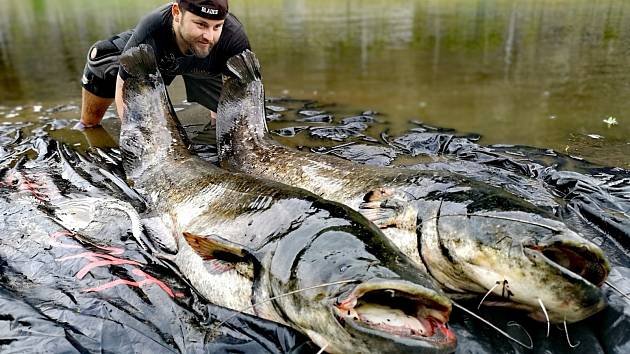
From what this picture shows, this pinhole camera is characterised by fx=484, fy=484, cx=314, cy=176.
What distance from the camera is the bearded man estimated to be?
4.15 m

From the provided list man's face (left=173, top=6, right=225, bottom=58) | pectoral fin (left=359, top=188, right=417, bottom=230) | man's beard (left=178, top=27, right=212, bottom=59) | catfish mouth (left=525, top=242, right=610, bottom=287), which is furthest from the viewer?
man's beard (left=178, top=27, right=212, bottom=59)

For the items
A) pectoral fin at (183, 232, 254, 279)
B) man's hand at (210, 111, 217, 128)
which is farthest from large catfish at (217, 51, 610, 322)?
man's hand at (210, 111, 217, 128)

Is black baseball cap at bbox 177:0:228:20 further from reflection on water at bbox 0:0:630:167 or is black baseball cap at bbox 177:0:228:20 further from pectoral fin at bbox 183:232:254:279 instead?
reflection on water at bbox 0:0:630:167

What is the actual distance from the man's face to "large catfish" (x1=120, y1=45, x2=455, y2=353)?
1407mm

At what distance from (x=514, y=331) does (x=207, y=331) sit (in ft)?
→ 4.57

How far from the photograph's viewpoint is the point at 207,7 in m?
3.94

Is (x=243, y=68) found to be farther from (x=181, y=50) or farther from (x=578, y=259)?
(x=578, y=259)

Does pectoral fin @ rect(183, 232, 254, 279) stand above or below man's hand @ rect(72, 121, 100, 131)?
above

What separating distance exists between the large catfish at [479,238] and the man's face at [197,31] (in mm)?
1704

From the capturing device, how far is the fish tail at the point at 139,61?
4.45 m

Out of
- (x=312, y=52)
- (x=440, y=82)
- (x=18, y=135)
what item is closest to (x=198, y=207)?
(x=18, y=135)

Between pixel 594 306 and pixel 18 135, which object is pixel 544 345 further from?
pixel 18 135

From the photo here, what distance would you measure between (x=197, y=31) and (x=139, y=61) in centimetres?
68

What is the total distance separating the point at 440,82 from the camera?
8.20m
